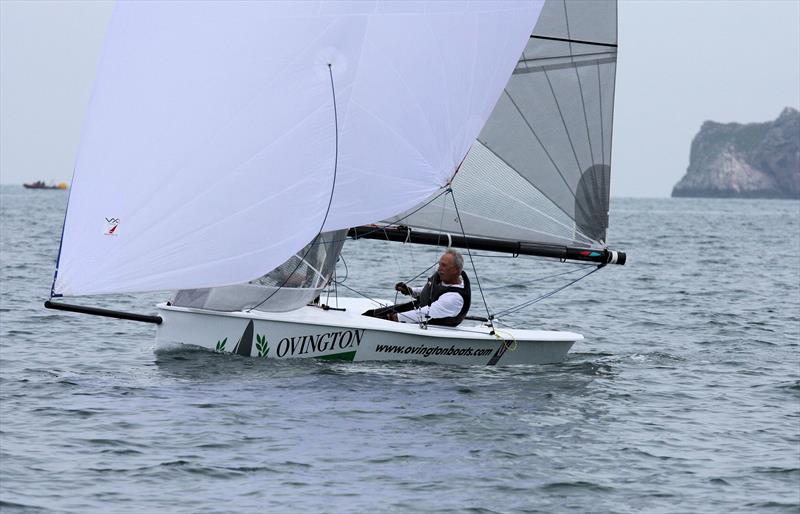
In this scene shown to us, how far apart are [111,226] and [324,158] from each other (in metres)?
2.13

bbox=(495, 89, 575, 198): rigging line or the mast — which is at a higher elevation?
bbox=(495, 89, 575, 198): rigging line

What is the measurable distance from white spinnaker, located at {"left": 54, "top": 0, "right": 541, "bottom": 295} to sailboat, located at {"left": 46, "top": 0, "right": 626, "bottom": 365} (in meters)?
0.01

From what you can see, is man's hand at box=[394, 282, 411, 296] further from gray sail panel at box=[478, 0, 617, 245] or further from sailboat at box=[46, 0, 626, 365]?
gray sail panel at box=[478, 0, 617, 245]

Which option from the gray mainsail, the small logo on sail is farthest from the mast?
the small logo on sail

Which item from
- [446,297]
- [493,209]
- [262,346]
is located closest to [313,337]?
[262,346]

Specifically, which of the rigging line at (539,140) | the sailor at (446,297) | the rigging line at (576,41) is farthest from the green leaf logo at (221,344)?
the rigging line at (576,41)

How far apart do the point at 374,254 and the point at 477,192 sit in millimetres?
23877

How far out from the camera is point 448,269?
12297 millimetres

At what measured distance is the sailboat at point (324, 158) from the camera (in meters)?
10.9

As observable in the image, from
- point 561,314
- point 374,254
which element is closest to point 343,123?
point 561,314

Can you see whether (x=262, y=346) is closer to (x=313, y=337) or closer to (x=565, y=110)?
(x=313, y=337)

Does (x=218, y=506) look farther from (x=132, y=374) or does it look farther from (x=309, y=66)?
(x=309, y=66)

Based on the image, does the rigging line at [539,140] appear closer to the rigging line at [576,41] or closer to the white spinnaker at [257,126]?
the rigging line at [576,41]

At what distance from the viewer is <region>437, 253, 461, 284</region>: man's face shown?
1227 centimetres
